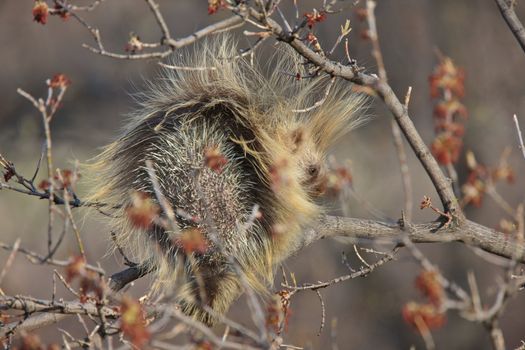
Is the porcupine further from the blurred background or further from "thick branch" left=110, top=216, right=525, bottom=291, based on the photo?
the blurred background

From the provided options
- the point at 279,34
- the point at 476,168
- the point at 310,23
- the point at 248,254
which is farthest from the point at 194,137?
the point at 476,168

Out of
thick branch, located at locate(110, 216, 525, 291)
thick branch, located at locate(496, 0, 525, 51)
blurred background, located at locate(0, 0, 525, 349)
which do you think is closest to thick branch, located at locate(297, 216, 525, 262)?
thick branch, located at locate(110, 216, 525, 291)

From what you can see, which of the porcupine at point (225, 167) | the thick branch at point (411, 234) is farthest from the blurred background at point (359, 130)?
the thick branch at point (411, 234)

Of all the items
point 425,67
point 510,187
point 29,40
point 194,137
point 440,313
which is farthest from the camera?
point 29,40

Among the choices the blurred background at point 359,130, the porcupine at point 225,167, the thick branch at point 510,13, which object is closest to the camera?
the thick branch at point 510,13

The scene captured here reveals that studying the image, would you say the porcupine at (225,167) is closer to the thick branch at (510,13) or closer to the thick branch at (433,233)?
the thick branch at (433,233)

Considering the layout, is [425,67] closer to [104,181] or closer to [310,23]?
[104,181]
